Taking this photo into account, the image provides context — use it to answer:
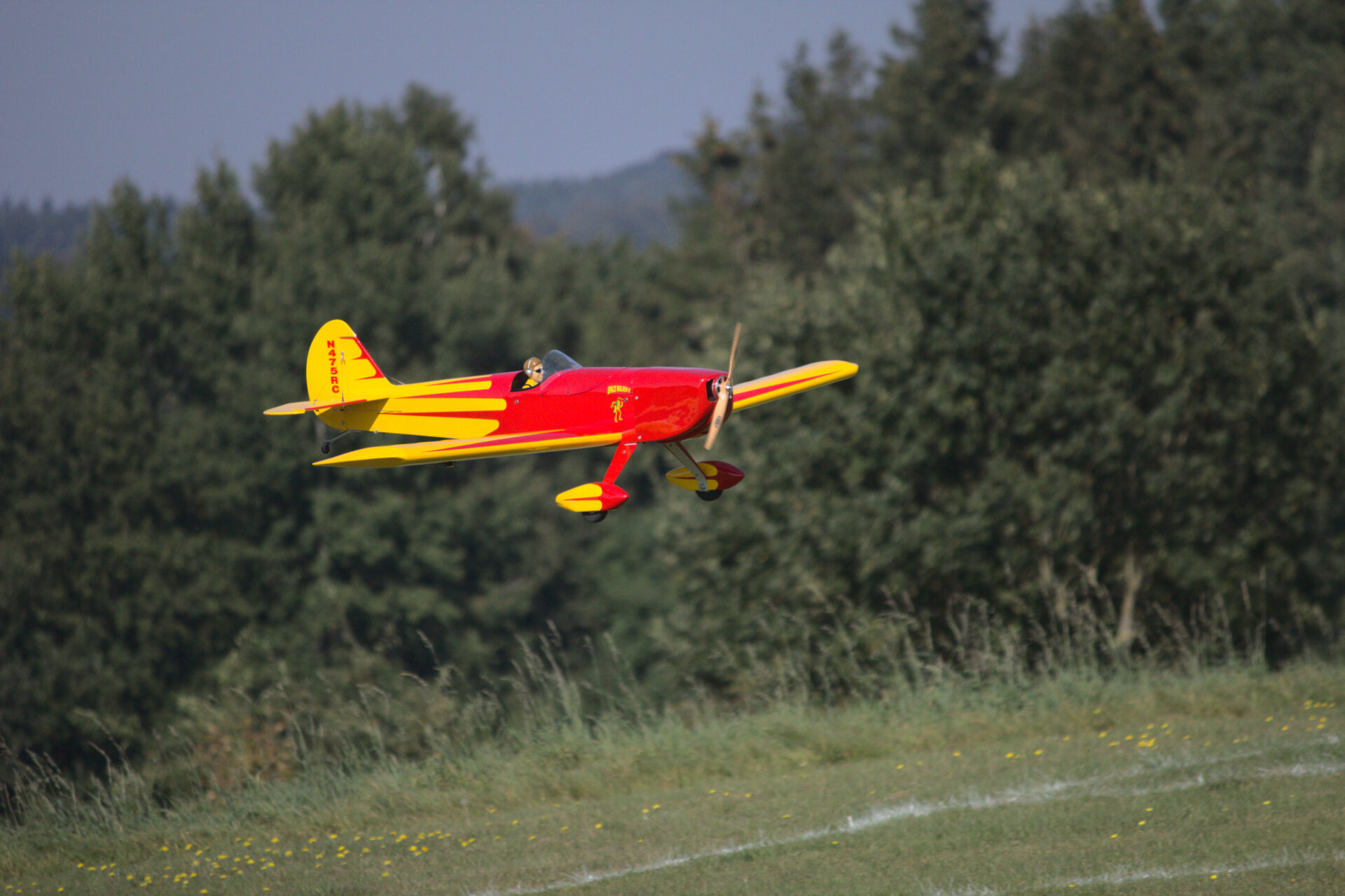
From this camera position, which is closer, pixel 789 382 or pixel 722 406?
pixel 722 406

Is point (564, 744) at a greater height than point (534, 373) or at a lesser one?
lesser

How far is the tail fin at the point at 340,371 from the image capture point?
4527mm

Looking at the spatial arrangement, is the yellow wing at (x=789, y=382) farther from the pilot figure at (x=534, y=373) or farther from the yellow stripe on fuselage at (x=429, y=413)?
the yellow stripe on fuselage at (x=429, y=413)

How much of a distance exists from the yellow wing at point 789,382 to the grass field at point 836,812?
168 inches

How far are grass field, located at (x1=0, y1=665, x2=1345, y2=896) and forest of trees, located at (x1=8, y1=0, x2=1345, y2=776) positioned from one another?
48.6 inches

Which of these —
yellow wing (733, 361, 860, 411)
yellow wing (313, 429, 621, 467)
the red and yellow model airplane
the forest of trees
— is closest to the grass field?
the forest of trees

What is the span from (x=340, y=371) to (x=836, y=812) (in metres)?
6.55

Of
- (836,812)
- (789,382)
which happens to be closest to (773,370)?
(836,812)

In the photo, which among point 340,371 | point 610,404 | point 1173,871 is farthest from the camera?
point 1173,871

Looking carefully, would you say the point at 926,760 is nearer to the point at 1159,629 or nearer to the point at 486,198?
the point at 1159,629

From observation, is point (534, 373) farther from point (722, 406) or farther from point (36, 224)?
point (36, 224)

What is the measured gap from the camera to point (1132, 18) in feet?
144

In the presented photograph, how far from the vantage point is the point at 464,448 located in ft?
12.9

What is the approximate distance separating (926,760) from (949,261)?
1248 centimetres
